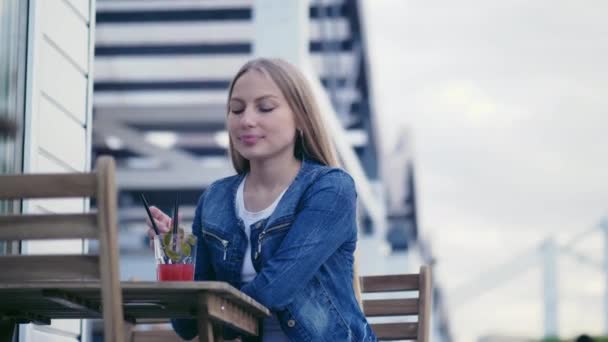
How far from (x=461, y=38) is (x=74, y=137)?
2241 cm

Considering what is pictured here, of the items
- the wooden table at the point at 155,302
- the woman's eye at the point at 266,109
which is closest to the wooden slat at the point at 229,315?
the wooden table at the point at 155,302

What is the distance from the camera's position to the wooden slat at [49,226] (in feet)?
6.81

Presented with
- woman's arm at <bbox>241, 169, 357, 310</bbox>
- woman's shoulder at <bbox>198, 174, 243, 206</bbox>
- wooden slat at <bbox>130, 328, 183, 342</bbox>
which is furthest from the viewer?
wooden slat at <bbox>130, 328, 183, 342</bbox>

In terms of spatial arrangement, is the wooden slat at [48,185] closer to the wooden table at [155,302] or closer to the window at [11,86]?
the wooden table at [155,302]

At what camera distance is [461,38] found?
2586 cm

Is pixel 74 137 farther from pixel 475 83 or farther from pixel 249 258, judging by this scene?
pixel 475 83

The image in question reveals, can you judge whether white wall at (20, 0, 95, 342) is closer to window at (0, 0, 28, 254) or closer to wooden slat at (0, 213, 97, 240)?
window at (0, 0, 28, 254)

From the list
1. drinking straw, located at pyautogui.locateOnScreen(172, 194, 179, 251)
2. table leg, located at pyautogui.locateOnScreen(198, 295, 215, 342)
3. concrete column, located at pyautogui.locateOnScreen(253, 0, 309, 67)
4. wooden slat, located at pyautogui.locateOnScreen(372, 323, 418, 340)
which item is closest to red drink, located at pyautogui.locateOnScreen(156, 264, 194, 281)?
drinking straw, located at pyautogui.locateOnScreen(172, 194, 179, 251)

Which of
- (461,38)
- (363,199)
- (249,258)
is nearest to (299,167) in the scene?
(249,258)

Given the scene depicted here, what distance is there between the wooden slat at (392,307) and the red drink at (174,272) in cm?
106

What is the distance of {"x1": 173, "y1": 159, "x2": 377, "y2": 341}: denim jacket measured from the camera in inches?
102

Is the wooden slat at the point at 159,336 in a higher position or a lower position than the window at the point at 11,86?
lower

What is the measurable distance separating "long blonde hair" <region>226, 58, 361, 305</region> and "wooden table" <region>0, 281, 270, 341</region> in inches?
18.9

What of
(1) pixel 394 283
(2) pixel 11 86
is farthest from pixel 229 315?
(2) pixel 11 86
